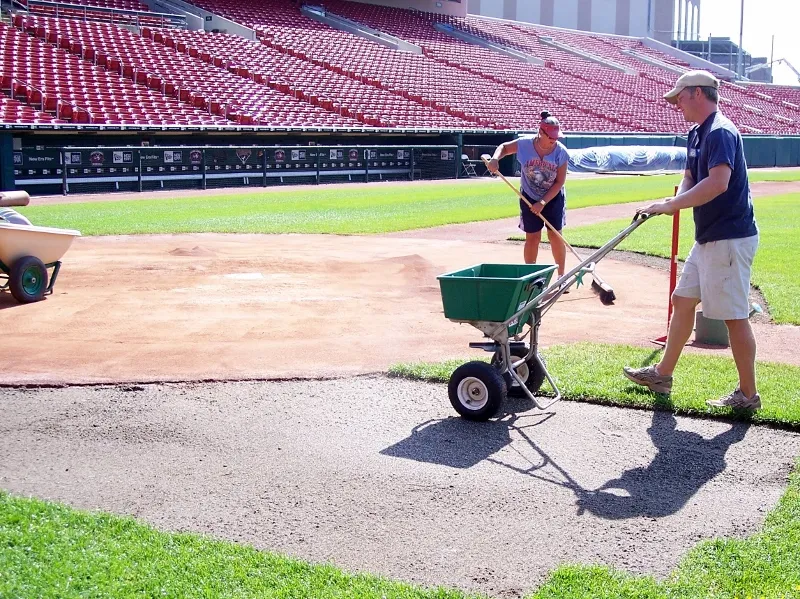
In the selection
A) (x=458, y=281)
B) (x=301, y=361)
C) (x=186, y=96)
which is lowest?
(x=301, y=361)

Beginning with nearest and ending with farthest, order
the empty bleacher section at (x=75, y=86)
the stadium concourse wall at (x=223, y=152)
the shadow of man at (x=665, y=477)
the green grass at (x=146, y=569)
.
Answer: the green grass at (x=146, y=569), the shadow of man at (x=665, y=477), the stadium concourse wall at (x=223, y=152), the empty bleacher section at (x=75, y=86)

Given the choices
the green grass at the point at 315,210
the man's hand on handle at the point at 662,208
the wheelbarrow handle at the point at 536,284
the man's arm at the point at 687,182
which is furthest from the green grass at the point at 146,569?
the green grass at the point at 315,210

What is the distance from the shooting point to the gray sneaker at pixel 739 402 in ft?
18.9

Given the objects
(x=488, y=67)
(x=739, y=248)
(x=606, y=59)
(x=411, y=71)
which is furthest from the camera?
(x=606, y=59)

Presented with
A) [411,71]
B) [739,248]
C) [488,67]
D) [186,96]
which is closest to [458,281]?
[739,248]

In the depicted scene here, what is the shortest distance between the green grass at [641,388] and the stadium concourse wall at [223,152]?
19.2 metres

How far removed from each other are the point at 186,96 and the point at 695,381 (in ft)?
83.0

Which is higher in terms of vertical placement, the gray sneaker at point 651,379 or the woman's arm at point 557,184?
the woman's arm at point 557,184

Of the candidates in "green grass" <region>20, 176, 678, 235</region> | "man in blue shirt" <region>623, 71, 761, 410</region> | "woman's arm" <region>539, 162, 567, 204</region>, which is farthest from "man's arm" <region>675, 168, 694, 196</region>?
"green grass" <region>20, 176, 678, 235</region>

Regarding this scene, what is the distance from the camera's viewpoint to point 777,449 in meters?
5.21

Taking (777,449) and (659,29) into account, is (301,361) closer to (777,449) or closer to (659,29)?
(777,449)

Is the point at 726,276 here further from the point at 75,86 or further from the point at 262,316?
the point at 75,86

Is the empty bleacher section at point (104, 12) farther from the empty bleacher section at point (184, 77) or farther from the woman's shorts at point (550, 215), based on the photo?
the woman's shorts at point (550, 215)

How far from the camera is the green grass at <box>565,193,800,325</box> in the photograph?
10102 mm
